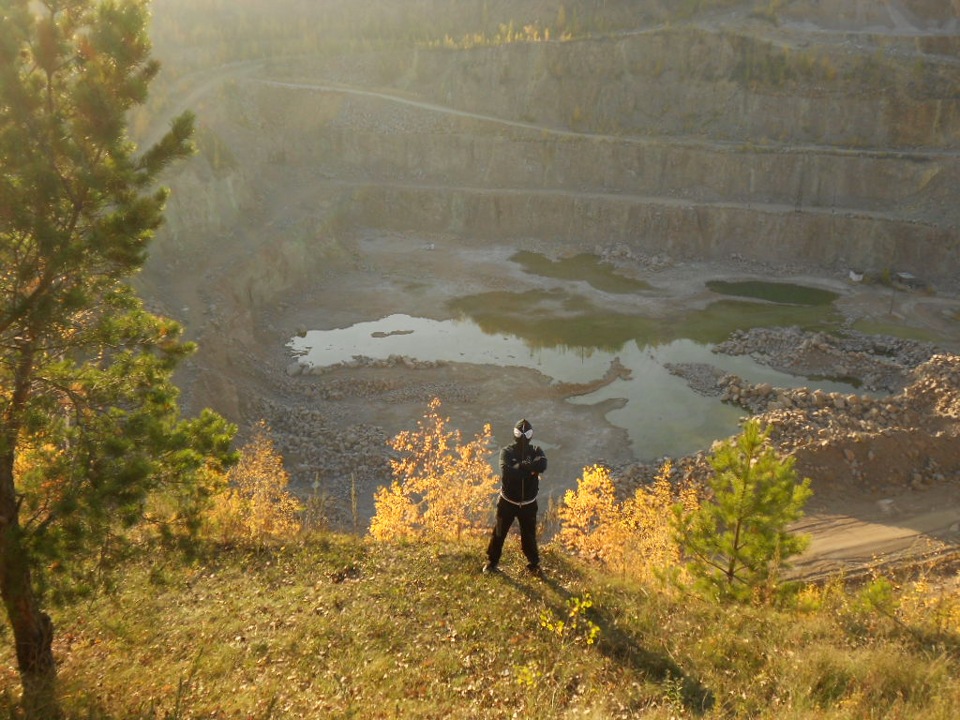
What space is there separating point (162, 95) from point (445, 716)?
46.8 meters

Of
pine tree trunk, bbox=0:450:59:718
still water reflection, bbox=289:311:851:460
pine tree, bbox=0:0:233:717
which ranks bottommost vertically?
still water reflection, bbox=289:311:851:460

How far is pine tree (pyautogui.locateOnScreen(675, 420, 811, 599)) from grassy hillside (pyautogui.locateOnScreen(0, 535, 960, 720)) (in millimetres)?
970

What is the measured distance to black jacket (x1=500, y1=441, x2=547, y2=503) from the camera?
9.75 m

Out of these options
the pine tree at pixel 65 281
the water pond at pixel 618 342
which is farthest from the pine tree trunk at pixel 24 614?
the water pond at pixel 618 342

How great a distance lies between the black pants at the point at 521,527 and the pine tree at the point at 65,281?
473 centimetres

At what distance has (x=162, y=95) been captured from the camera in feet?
140

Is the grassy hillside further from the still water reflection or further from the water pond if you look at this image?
the still water reflection

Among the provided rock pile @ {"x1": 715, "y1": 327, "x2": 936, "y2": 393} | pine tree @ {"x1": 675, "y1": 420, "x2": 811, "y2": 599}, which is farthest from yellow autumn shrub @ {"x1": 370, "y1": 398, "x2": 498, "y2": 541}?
rock pile @ {"x1": 715, "y1": 327, "x2": 936, "y2": 393}

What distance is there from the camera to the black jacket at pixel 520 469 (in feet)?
32.0

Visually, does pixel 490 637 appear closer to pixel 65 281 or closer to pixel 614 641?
pixel 614 641

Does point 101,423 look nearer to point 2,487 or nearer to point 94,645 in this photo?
point 2,487

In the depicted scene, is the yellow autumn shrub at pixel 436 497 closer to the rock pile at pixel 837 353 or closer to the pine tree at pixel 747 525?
the pine tree at pixel 747 525

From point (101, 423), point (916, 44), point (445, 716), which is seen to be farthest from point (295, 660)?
point (916, 44)

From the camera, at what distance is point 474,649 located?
8.88 m
